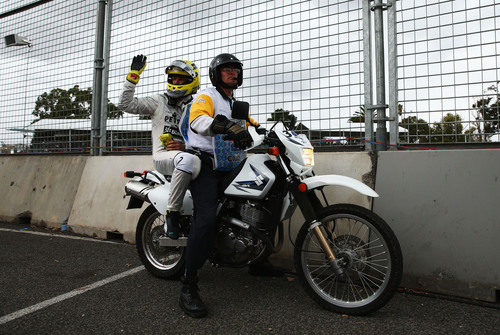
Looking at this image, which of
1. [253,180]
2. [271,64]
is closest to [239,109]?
[253,180]

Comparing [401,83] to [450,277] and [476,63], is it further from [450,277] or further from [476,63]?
[450,277]

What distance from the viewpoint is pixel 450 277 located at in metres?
3.02

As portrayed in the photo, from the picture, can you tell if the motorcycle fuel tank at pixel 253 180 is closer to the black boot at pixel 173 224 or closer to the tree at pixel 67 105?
the black boot at pixel 173 224

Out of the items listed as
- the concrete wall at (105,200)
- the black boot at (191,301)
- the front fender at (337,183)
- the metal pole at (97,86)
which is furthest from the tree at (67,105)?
the front fender at (337,183)

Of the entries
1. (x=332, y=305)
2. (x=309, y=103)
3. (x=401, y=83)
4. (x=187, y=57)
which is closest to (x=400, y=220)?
(x=332, y=305)

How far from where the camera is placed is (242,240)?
2.91 metres

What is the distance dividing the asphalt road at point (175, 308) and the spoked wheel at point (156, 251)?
10 cm

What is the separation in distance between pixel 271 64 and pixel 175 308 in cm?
315

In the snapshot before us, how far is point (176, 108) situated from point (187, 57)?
1.73 m

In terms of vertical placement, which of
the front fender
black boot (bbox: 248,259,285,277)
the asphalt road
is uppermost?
the front fender

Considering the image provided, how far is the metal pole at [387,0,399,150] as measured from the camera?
3662 mm

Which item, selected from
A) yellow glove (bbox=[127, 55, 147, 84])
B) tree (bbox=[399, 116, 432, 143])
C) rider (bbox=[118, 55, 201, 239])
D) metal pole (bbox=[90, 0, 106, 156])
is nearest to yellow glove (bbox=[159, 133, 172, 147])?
rider (bbox=[118, 55, 201, 239])

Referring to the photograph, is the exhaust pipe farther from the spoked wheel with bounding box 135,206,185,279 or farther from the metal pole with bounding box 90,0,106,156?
the metal pole with bounding box 90,0,106,156

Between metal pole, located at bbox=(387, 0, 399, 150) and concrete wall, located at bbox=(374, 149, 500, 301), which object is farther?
metal pole, located at bbox=(387, 0, 399, 150)
